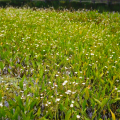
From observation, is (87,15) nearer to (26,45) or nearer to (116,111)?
(26,45)

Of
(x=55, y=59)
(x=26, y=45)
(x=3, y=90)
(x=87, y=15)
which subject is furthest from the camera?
(x=87, y=15)

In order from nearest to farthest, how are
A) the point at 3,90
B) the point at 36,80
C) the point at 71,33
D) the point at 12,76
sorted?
the point at 3,90 < the point at 36,80 < the point at 12,76 < the point at 71,33

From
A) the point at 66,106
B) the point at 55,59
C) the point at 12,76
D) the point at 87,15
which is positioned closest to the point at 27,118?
the point at 66,106

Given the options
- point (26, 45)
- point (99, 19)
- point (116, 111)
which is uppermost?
point (99, 19)

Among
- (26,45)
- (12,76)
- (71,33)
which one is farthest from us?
(71,33)

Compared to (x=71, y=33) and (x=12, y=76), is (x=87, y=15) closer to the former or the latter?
(x=71, y=33)

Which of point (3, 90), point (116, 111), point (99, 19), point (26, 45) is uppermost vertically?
point (99, 19)

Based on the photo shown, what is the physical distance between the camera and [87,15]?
9.86 meters

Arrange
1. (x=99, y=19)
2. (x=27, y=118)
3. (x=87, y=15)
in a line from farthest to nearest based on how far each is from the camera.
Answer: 1. (x=87, y=15)
2. (x=99, y=19)
3. (x=27, y=118)

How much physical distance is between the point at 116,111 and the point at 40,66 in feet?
5.78

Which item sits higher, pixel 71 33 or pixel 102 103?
pixel 71 33

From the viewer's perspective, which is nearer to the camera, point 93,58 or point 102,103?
point 102,103

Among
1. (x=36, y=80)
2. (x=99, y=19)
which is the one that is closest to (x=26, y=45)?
(x=36, y=80)

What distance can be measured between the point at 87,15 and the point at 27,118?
868cm
